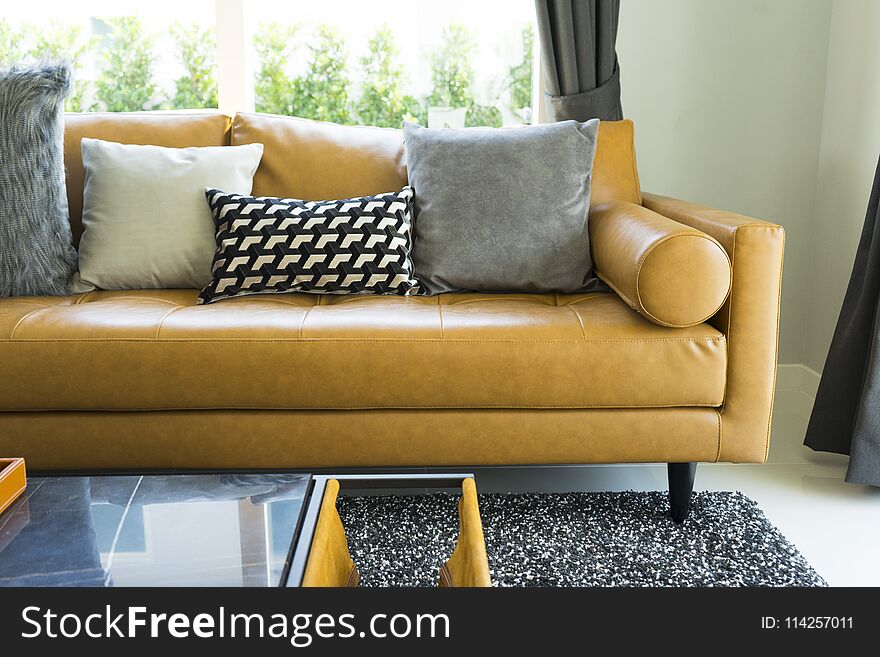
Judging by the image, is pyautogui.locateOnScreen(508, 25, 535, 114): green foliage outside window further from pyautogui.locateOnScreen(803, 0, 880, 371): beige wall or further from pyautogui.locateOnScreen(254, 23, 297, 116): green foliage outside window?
pyautogui.locateOnScreen(803, 0, 880, 371): beige wall

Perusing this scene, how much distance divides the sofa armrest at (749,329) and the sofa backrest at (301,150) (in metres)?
0.70

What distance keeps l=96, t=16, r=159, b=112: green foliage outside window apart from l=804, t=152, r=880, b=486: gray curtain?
2525 mm

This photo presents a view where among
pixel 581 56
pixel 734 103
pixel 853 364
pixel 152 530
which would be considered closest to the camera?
pixel 152 530

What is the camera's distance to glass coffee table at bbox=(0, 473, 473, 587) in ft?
3.46

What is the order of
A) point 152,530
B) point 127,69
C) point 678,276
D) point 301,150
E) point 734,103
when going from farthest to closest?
point 127,69, point 734,103, point 301,150, point 678,276, point 152,530

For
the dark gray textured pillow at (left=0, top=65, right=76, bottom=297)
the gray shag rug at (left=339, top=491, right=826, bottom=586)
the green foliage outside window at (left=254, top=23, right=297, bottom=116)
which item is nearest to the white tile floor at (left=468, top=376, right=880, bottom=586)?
the gray shag rug at (left=339, top=491, right=826, bottom=586)

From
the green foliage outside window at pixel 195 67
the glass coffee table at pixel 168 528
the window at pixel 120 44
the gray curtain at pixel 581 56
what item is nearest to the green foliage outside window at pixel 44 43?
the window at pixel 120 44

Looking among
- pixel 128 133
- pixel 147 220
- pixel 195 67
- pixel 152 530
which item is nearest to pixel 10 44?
pixel 195 67

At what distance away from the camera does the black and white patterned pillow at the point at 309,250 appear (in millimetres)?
2209

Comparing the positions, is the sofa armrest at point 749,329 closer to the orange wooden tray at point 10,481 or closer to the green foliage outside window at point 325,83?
the orange wooden tray at point 10,481

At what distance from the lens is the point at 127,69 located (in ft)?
10.3

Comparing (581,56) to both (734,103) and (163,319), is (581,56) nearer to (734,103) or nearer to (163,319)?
(734,103)

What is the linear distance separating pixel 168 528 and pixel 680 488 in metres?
1.29

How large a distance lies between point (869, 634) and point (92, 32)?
124 inches
